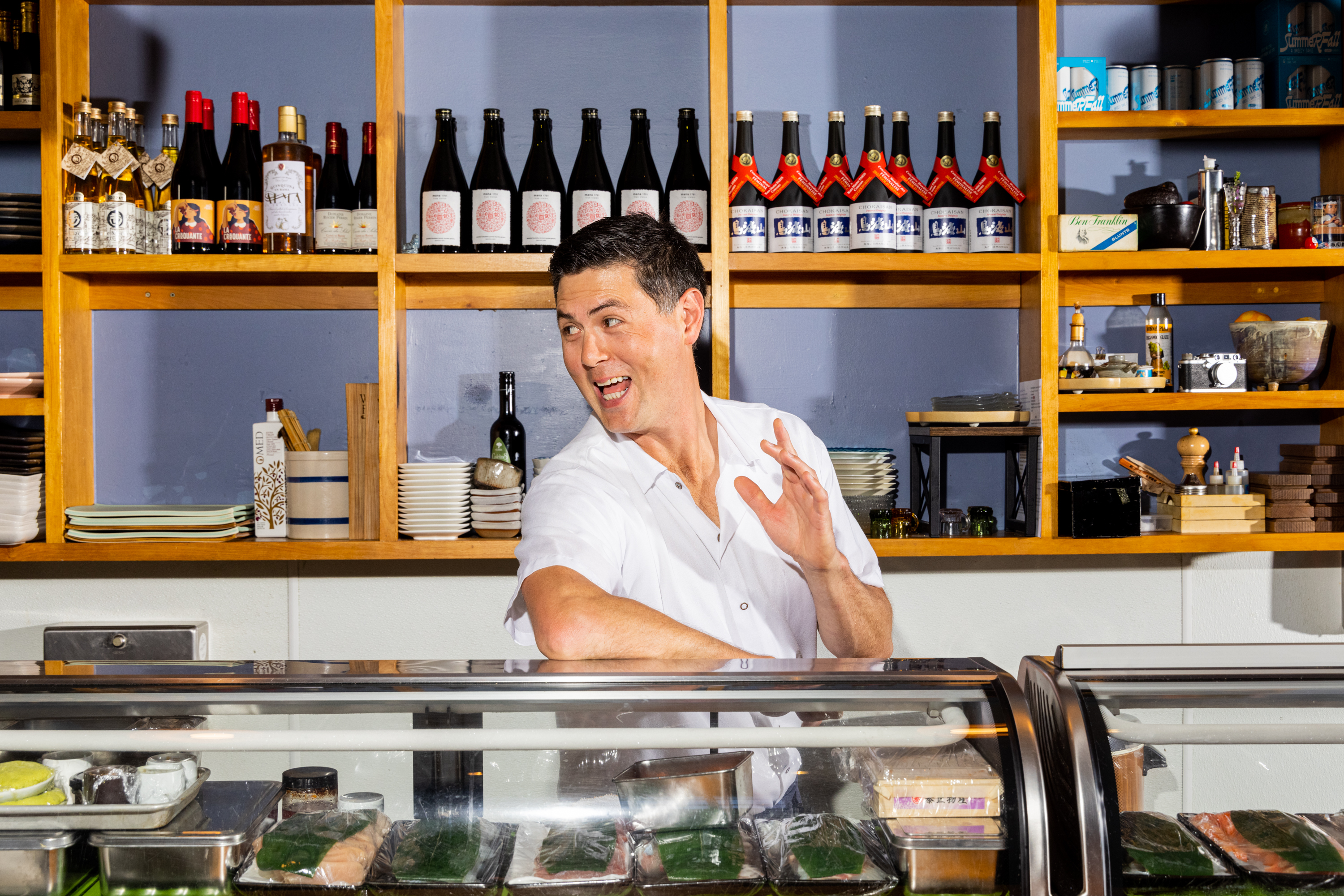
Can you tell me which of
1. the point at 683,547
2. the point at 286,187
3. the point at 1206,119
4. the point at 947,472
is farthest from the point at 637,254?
the point at 1206,119

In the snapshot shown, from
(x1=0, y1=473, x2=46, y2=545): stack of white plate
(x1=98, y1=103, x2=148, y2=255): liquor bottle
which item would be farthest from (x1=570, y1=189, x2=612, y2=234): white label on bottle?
(x1=0, y1=473, x2=46, y2=545): stack of white plate

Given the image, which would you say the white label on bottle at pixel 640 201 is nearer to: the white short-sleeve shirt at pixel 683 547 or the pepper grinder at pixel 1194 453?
the white short-sleeve shirt at pixel 683 547

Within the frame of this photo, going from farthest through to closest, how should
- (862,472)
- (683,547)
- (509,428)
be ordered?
(509,428) < (862,472) < (683,547)

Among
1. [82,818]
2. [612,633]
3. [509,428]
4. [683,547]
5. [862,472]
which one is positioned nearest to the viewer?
[82,818]

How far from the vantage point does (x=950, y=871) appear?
2.99 feet

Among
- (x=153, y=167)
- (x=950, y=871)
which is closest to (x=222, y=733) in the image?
(x=950, y=871)

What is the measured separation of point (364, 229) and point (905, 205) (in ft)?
3.61

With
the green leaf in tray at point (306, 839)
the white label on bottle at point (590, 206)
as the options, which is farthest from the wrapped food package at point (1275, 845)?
the white label on bottle at point (590, 206)

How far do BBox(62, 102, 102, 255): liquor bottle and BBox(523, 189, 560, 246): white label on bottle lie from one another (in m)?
0.86

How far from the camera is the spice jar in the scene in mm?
962

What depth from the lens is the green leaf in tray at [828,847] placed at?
918 millimetres

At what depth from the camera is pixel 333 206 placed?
2186 mm

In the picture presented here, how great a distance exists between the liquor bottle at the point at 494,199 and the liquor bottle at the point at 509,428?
11.4 inches

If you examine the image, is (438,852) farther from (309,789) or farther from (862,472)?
(862,472)
